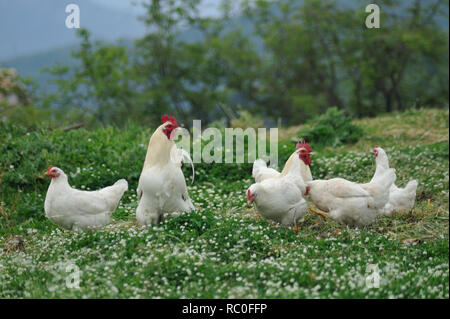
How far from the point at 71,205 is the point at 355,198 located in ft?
11.3

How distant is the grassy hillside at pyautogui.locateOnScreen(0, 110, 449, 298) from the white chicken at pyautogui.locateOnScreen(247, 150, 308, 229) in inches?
7.1

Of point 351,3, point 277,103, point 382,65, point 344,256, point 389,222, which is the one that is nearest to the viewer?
point 344,256

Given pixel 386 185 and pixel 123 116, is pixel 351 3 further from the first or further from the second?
pixel 386 185

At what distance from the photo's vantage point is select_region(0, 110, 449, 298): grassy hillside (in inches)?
185

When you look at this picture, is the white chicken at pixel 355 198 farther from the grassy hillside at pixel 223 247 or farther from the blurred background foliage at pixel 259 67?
the blurred background foliage at pixel 259 67

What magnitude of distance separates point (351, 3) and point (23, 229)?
65.7 feet

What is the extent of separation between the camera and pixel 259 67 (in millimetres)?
25344

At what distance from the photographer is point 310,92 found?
2428 cm

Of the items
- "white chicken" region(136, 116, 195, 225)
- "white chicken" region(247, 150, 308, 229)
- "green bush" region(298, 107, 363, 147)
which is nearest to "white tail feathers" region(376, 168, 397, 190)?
"white chicken" region(247, 150, 308, 229)

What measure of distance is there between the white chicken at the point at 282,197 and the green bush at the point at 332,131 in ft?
15.8

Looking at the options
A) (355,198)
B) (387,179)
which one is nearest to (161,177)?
(355,198)

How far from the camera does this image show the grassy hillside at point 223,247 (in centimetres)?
470

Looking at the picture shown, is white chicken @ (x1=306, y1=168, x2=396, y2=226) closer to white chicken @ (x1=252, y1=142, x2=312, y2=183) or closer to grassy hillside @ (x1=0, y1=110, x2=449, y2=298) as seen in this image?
grassy hillside @ (x1=0, y1=110, x2=449, y2=298)
